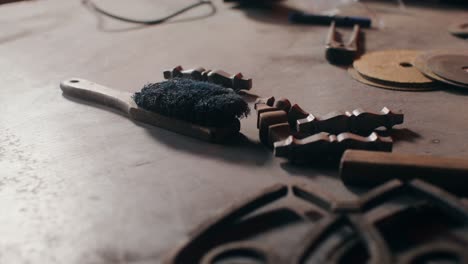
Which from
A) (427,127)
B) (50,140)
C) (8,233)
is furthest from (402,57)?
(8,233)

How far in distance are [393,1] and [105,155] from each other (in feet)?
4.24

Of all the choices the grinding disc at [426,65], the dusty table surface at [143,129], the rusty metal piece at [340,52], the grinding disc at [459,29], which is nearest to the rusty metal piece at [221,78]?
the dusty table surface at [143,129]

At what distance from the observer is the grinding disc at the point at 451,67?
3.60 feet

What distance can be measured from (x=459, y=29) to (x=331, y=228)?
1.02 metres

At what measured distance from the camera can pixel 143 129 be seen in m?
0.95

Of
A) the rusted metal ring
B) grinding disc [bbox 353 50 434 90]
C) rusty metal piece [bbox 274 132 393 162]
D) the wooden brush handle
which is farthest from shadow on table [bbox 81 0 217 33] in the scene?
the rusted metal ring

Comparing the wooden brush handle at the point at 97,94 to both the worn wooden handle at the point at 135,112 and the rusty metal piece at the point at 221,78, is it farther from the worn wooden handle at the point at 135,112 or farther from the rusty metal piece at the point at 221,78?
the rusty metal piece at the point at 221,78

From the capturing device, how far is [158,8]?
68.9 inches

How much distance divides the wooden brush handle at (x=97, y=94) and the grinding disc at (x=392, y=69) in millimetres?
518

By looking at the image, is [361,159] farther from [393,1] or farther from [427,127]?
[393,1]

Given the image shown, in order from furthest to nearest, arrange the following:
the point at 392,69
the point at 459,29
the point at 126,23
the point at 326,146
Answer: the point at 126,23 < the point at 459,29 < the point at 392,69 < the point at 326,146

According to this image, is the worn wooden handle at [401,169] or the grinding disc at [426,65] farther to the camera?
the grinding disc at [426,65]

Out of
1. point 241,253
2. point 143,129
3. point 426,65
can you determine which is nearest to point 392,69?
point 426,65

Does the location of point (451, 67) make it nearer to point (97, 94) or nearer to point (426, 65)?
point (426, 65)
